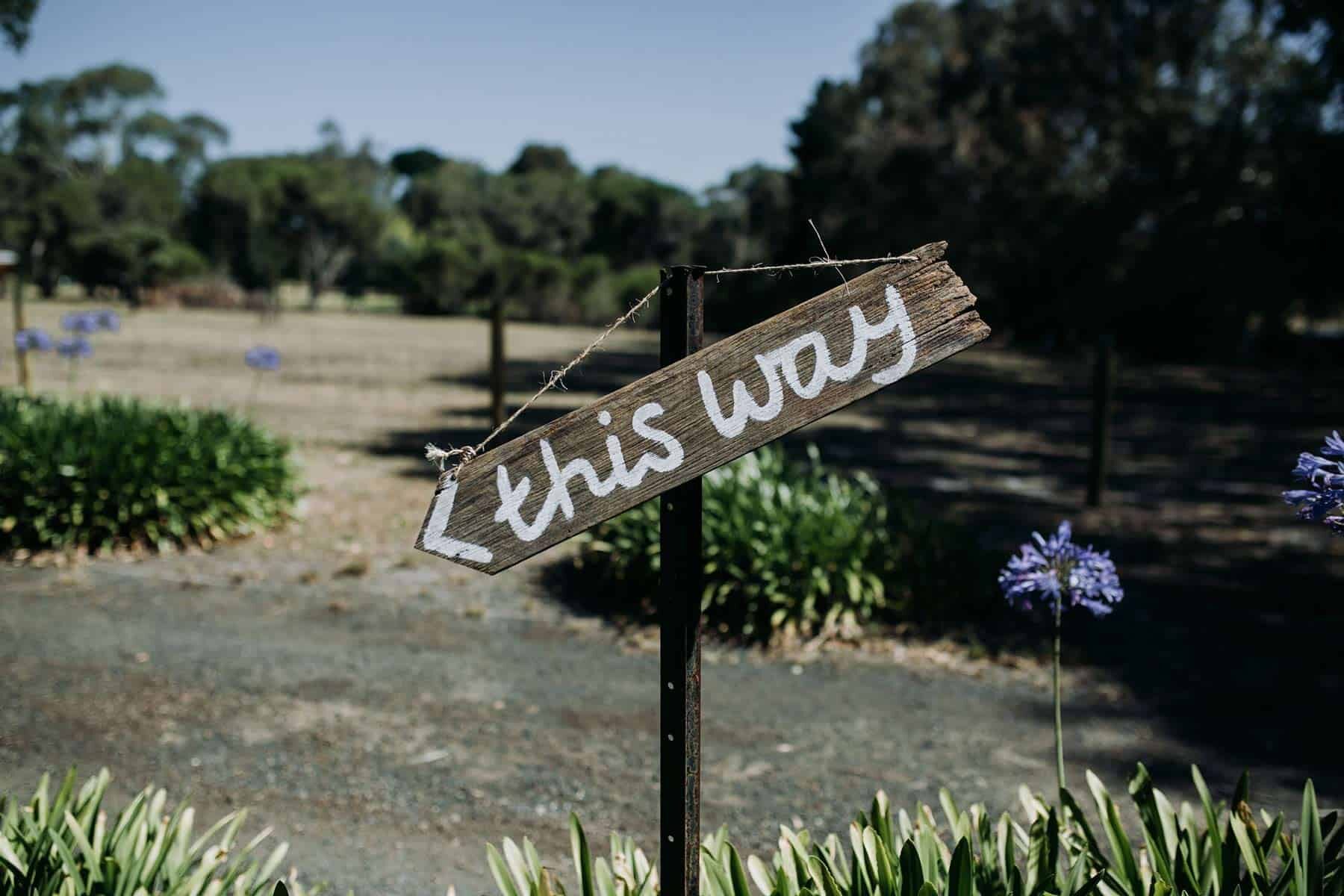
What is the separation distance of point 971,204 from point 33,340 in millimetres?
24790

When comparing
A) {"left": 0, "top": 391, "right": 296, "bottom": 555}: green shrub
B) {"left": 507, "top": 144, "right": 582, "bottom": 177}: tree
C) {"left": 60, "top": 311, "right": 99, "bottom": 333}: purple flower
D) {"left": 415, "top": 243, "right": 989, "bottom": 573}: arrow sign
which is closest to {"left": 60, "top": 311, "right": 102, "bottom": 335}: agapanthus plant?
{"left": 60, "top": 311, "right": 99, "bottom": 333}: purple flower

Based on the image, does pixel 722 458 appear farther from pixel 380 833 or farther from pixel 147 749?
pixel 147 749

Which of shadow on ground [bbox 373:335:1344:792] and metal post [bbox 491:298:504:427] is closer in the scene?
shadow on ground [bbox 373:335:1344:792]

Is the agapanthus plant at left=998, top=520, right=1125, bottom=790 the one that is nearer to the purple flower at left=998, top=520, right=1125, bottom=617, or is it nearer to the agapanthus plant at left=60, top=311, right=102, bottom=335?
the purple flower at left=998, top=520, right=1125, bottom=617

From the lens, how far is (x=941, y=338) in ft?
6.18

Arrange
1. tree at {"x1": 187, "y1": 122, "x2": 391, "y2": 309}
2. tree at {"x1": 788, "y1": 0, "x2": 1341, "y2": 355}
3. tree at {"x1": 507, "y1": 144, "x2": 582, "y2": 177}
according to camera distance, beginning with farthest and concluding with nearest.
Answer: tree at {"x1": 507, "y1": 144, "x2": 582, "y2": 177}, tree at {"x1": 187, "y1": 122, "x2": 391, "y2": 309}, tree at {"x1": 788, "y1": 0, "x2": 1341, "y2": 355}

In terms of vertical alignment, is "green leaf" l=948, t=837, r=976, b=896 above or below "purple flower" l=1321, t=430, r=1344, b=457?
below

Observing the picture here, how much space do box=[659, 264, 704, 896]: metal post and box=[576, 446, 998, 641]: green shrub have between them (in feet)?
12.6

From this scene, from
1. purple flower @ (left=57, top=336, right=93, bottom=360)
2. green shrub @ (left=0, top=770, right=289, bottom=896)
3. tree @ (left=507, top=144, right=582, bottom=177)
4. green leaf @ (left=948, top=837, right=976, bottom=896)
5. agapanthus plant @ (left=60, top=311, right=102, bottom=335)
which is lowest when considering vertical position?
green shrub @ (left=0, top=770, right=289, bottom=896)

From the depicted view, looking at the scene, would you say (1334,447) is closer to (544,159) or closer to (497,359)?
(497,359)

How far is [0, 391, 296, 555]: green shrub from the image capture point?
755cm

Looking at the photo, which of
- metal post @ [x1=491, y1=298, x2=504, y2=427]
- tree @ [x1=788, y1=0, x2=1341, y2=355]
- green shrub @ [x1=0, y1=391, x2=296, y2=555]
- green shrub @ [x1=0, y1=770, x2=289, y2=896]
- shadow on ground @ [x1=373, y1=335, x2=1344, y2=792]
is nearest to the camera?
green shrub @ [x1=0, y1=770, x2=289, y2=896]

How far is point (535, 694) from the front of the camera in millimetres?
5289

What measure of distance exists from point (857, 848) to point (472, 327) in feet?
132
